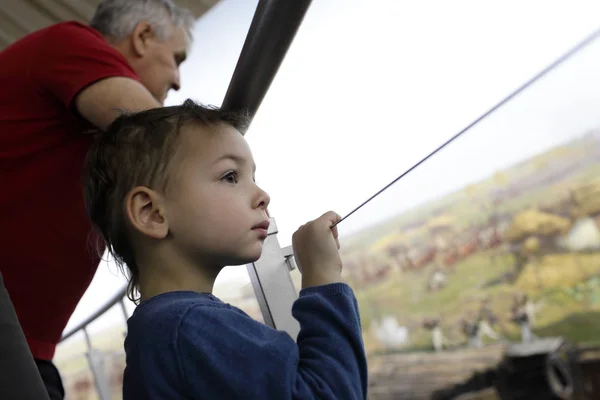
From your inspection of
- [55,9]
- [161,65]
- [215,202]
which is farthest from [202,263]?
[55,9]

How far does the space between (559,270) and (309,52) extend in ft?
1.65

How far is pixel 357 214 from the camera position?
607 millimetres

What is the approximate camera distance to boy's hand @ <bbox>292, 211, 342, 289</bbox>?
0.56 meters

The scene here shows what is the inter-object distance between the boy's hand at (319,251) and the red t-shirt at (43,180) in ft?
1.07

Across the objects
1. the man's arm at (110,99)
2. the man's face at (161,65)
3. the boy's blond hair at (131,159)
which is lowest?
the boy's blond hair at (131,159)

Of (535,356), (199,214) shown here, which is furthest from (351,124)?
(535,356)

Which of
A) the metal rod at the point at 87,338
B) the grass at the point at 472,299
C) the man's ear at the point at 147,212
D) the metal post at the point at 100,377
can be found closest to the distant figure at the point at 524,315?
the grass at the point at 472,299

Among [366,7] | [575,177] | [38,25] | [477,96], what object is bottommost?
[575,177]

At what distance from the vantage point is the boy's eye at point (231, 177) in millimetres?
599

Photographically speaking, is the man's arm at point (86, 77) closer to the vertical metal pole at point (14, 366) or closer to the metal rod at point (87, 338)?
the vertical metal pole at point (14, 366)

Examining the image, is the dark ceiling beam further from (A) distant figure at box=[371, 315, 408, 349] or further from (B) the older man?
(A) distant figure at box=[371, 315, 408, 349]

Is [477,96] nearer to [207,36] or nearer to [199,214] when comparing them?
[199,214]

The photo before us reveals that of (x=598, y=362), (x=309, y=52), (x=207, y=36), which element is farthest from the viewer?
(x=207, y=36)

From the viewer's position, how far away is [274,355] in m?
0.49
